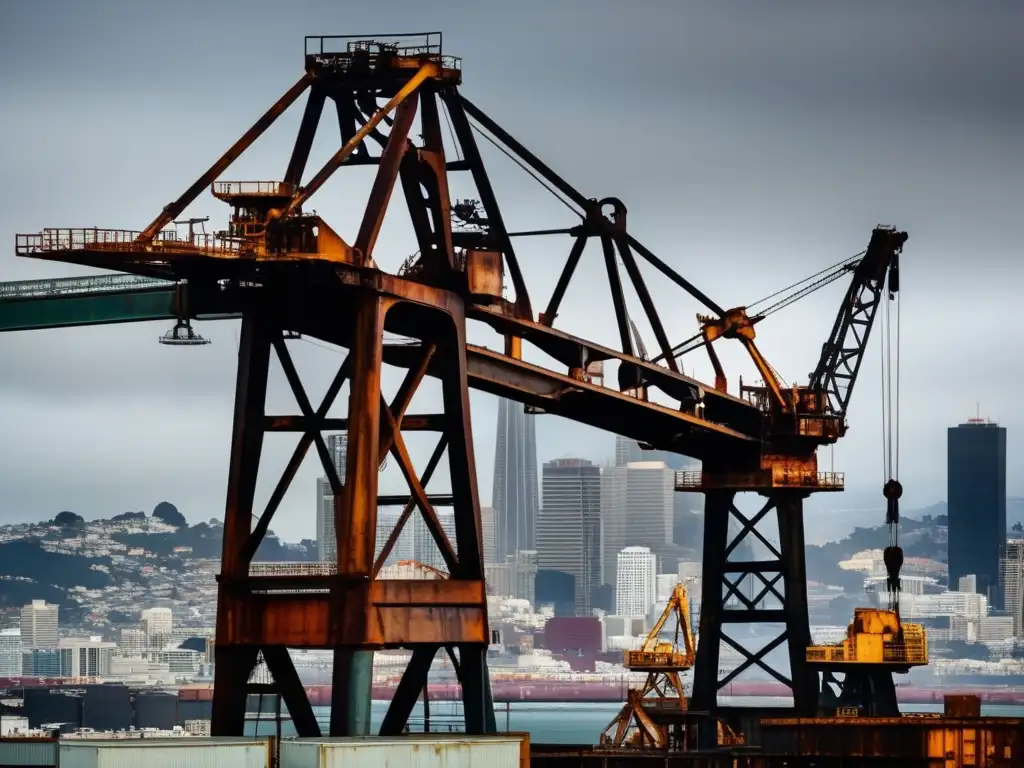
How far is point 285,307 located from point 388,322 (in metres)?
3.97

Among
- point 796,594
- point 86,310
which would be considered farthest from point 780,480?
point 86,310

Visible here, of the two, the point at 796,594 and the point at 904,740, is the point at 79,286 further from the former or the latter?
the point at 904,740

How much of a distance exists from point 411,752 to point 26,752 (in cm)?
5296

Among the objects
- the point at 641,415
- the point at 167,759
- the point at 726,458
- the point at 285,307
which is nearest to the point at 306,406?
the point at 285,307

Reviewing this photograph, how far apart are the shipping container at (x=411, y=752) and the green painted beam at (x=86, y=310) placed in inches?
1301

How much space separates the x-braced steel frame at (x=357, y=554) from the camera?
242 ft

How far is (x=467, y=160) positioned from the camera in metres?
84.9

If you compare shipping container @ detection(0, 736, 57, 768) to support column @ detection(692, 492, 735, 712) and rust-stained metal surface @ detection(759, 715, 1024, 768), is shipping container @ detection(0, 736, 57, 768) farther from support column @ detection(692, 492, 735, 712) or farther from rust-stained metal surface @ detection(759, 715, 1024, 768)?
rust-stained metal surface @ detection(759, 715, 1024, 768)

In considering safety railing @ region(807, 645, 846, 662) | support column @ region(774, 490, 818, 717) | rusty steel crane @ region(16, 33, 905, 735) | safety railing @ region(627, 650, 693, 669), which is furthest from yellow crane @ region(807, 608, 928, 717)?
rusty steel crane @ region(16, 33, 905, 735)

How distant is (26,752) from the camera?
117375 millimetres

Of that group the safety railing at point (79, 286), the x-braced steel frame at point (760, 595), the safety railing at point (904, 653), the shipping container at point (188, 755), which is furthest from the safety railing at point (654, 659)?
the shipping container at point (188, 755)

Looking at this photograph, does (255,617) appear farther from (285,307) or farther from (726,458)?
(726,458)

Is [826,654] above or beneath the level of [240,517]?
beneath

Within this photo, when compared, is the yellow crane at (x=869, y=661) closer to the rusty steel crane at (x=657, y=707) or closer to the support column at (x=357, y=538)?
the rusty steel crane at (x=657, y=707)
